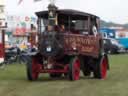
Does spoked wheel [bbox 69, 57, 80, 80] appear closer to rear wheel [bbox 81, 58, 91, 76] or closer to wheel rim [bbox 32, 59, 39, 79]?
rear wheel [bbox 81, 58, 91, 76]

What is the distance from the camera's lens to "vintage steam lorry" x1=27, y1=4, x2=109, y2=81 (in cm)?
1988

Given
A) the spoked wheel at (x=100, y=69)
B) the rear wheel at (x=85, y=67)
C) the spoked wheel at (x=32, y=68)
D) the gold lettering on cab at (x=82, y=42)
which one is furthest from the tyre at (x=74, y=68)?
the spoked wheel at (x=100, y=69)

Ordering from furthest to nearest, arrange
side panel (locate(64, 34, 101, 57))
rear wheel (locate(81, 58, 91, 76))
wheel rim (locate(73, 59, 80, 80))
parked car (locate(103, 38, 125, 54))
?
parked car (locate(103, 38, 125, 54))
rear wheel (locate(81, 58, 91, 76))
side panel (locate(64, 34, 101, 57))
wheel rim (locate(73, 59, 80, 80))

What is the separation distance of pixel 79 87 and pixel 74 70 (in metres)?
1.99

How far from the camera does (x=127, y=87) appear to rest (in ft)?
58.0

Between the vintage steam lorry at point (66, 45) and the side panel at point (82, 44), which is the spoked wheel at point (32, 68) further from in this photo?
the side panel at point (82, 44)

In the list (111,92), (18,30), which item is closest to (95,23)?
(111,92)

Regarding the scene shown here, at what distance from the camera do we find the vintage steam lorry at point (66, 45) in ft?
65.2

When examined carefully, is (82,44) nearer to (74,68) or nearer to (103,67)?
(74,68)

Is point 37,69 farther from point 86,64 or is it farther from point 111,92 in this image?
point 111,92

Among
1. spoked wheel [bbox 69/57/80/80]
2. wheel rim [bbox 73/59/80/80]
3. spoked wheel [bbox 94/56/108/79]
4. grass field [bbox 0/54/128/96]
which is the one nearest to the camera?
grass field [bbox 0/54/128/96]

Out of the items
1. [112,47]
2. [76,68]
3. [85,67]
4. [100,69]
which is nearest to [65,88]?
[76,68]

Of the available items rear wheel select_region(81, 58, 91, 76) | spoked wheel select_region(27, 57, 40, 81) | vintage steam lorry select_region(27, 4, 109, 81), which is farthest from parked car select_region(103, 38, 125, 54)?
spoked wheel select_region(27, 57, 40, 81)

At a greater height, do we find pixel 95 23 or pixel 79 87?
pixel 95 23
